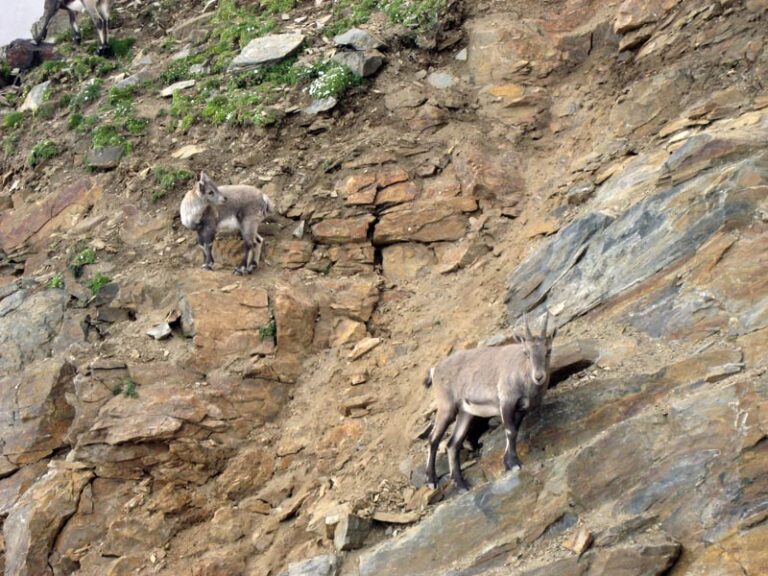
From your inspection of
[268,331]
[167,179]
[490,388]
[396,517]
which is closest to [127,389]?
[268,331]

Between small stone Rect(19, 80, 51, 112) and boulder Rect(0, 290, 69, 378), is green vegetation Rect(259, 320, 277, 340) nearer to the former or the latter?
boulder Rect(0, 290, 69, 378)

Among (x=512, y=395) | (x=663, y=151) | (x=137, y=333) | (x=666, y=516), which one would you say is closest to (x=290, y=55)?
(x=137, y=333)

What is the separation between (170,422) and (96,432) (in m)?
1.11

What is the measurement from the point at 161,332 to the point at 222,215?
242 cm

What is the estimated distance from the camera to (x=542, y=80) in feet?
58.7

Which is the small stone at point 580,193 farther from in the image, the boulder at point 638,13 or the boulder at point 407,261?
the boulder at point 638,13

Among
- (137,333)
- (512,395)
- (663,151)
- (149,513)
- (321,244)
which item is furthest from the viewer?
(321,244)

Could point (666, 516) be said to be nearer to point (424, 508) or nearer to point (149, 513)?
point (424, 508)

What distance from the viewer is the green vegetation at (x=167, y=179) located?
17.6 metres

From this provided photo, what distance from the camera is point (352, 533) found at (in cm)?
1057

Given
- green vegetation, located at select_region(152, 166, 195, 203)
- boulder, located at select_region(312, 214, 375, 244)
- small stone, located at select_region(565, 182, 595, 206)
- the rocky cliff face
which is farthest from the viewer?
green vegetation, located at select_region(152, 166, 195, 203)

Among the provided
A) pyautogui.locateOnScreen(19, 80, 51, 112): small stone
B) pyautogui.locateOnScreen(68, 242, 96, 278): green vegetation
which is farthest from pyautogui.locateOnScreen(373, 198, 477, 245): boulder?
pyautogui.locateOnScreen(19, 80, 51, 112): small stone

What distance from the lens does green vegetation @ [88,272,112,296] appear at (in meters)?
15.8

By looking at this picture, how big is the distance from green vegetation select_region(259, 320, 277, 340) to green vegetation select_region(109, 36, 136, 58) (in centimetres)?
1266
